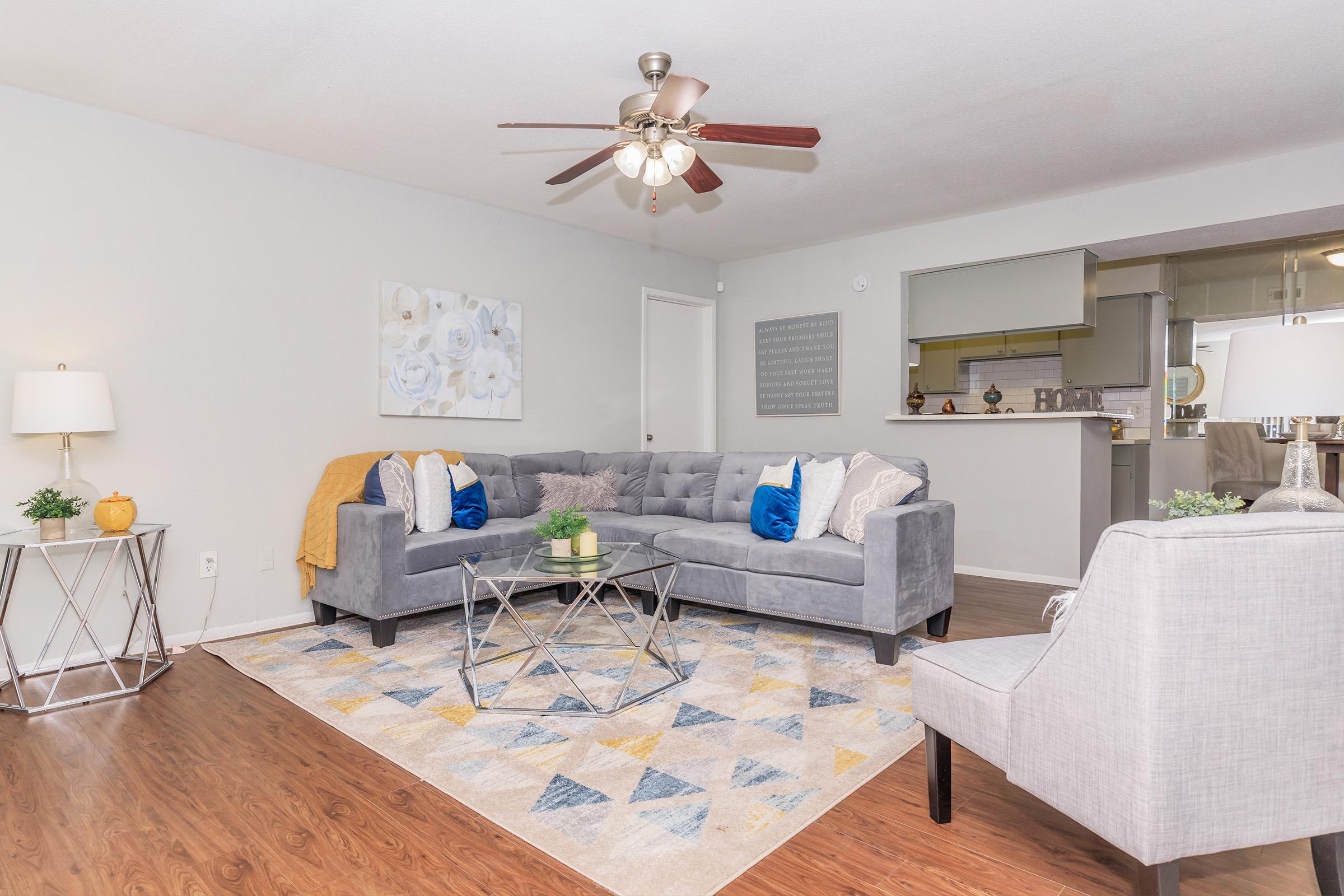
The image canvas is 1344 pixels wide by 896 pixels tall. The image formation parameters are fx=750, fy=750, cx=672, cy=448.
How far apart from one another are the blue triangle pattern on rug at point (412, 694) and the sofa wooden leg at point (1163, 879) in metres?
2.23

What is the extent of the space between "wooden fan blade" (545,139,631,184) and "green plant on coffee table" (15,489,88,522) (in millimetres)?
2334

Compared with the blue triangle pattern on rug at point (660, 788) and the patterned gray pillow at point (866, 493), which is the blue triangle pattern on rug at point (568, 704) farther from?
the patterned gray pillow at point (866, 493)

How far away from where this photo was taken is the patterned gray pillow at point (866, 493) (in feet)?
11.4

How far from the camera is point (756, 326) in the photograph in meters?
6.48

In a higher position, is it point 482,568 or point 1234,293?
point 1234,293

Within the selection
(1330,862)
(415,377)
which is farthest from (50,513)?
(1330,862)

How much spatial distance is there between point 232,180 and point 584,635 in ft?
9.48

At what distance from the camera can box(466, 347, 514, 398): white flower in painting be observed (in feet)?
15.8

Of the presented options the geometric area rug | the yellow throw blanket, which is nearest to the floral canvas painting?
the yellow throw blanket

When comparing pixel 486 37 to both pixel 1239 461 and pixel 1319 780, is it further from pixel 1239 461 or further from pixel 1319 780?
pixel 1239 461

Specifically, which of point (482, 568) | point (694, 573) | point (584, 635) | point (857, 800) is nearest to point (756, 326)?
point (694, 573)

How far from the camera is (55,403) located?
2.96m

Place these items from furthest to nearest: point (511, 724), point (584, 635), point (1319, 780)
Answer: point (584, 635) → point (511, 724) → point (1319, 780)

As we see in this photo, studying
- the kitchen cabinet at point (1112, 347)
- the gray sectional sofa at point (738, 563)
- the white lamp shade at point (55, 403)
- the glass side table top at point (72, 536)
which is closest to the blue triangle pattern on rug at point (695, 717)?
the gray sectional sofa at point (738, 563)
